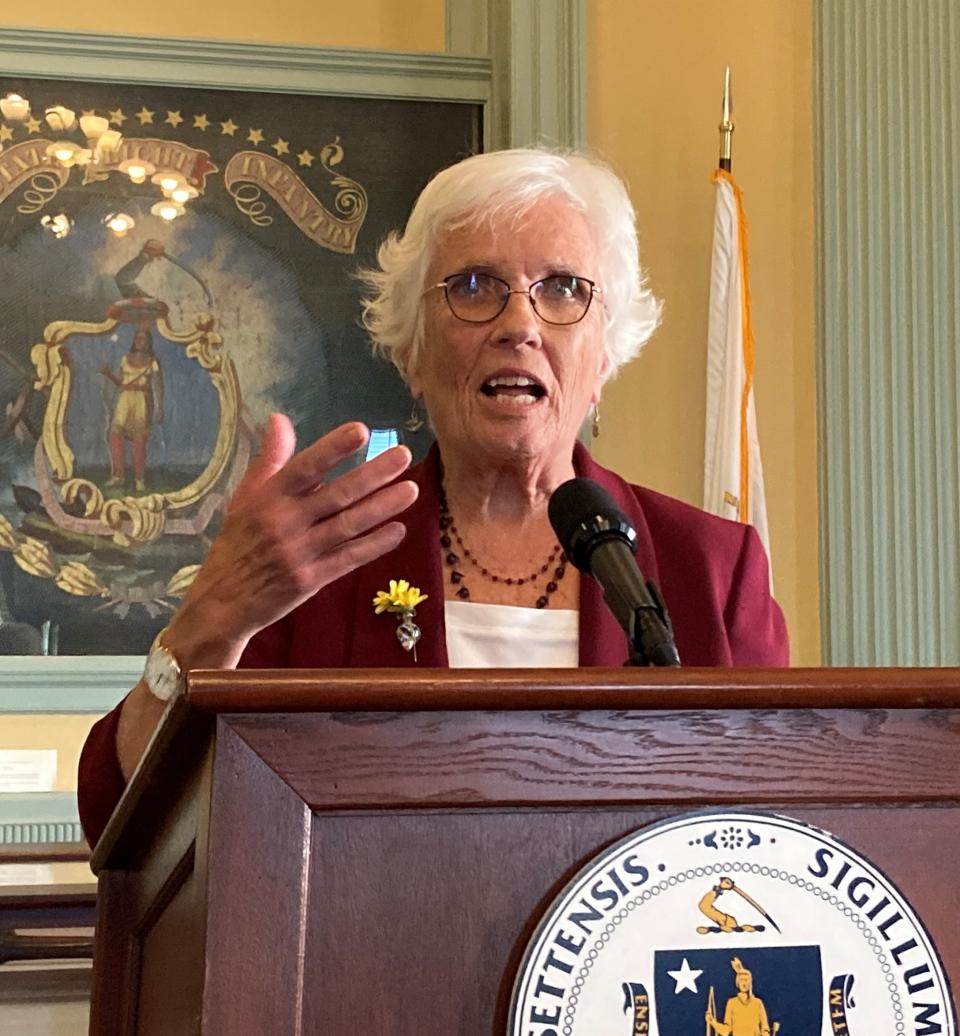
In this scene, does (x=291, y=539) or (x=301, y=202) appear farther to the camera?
(x=301, y=202)

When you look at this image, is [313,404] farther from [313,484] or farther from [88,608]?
[313,484]

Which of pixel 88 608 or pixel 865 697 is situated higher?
pixel 88 608

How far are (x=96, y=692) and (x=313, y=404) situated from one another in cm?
115

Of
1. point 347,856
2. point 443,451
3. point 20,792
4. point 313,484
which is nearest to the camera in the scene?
point 347,856

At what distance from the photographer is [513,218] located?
2.80 metres

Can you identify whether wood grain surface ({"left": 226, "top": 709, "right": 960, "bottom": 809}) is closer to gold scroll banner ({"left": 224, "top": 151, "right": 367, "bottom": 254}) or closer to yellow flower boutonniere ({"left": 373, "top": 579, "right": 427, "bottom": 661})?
A: yellow flower boutonniere ({"left": 373, "top": 579, "right": 427, "bottom": 661})

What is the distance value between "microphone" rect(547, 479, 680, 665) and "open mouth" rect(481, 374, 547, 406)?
93 cm

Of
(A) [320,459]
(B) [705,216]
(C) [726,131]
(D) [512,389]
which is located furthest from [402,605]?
(B) [705,216]

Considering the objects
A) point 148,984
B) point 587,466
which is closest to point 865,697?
point 148,984

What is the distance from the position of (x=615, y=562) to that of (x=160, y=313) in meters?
4.00

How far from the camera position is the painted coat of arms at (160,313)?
5.18 metres

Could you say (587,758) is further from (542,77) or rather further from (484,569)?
(542,77)

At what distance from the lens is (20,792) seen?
4.93m

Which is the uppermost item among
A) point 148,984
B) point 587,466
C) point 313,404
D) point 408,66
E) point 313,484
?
point 408,66
